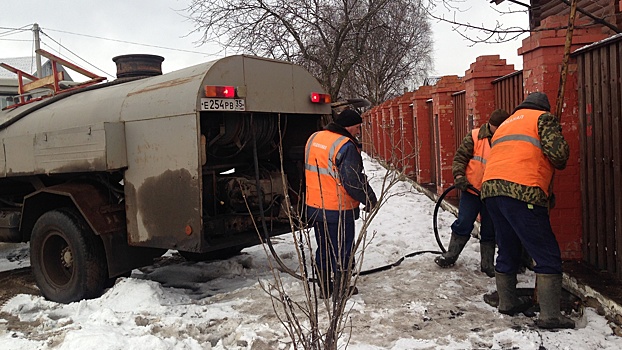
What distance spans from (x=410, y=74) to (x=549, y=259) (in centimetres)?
3714

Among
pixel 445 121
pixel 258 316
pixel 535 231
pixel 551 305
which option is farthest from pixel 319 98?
pixel 445 121

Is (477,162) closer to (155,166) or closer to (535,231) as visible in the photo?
(535,231)

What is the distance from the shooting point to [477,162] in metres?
5.05

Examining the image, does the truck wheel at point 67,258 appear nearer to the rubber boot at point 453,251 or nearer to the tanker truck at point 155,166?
the tanker truck at point 155,166

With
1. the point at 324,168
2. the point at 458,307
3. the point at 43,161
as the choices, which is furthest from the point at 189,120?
the point at 458,307

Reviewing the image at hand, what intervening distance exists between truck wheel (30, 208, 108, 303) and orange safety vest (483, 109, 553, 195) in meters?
3.69

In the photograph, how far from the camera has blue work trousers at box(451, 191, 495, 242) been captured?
506 centimetres

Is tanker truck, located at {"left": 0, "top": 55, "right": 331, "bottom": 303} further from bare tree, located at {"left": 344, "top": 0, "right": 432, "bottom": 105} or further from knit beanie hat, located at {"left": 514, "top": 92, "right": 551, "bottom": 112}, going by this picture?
bare tree, located at {"left": 344, "top": 0, "right": 432, "bottom": 105}

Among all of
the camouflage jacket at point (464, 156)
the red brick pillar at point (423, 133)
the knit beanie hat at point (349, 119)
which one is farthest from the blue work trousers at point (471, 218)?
the red brick pillar at point (423, 133)

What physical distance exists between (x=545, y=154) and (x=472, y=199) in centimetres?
145

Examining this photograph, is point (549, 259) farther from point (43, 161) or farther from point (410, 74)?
point (410, 74)

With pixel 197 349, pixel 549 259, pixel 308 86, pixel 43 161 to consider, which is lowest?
pixel 197 349

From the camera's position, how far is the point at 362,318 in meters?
4.09

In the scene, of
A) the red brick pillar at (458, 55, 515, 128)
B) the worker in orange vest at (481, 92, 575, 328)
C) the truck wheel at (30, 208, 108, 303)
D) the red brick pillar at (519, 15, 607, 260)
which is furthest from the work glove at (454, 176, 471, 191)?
the truck wheel at (30, 208, 108, 303)
